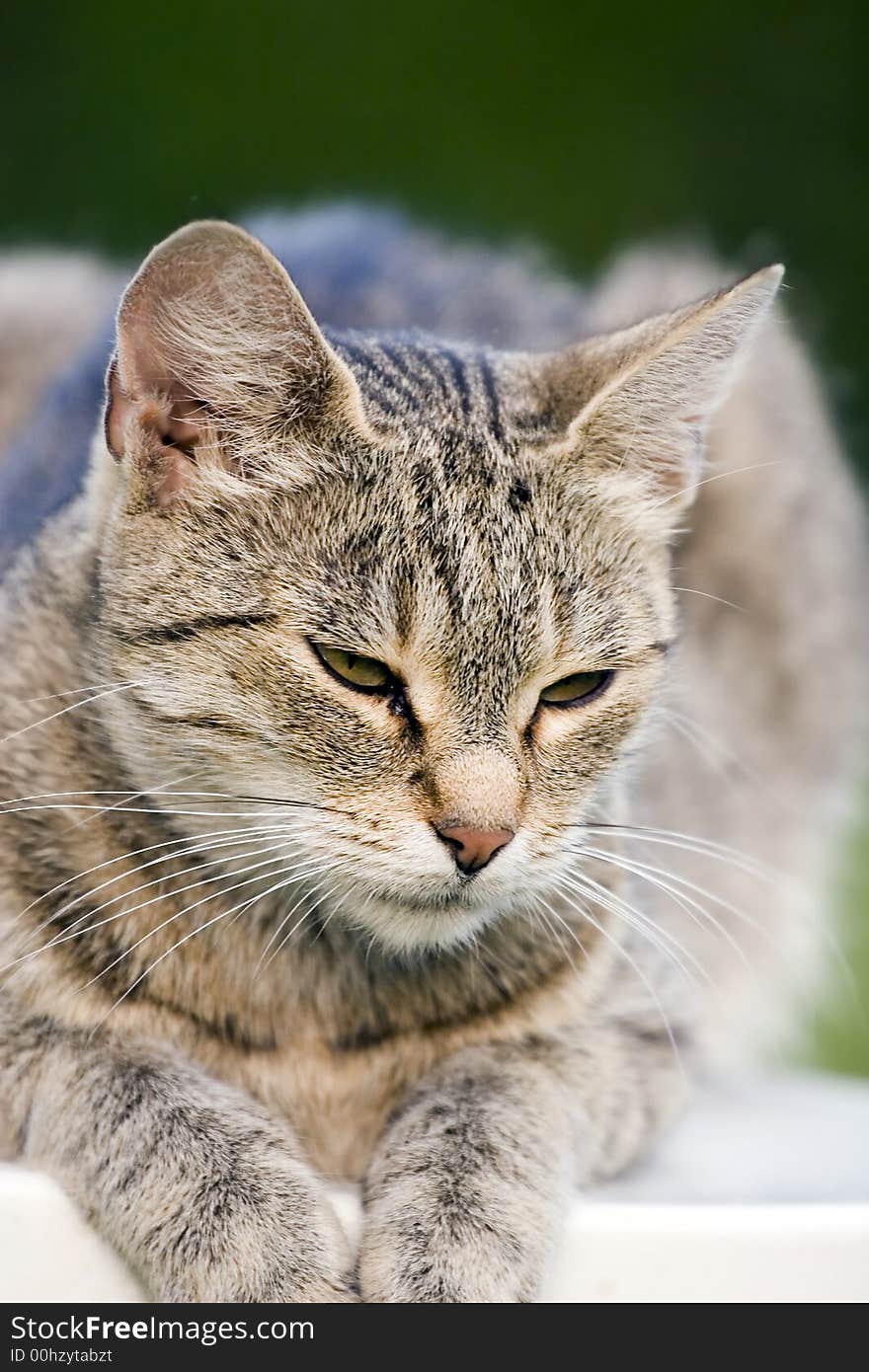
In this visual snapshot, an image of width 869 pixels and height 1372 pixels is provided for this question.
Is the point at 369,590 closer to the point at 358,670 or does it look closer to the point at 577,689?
the point at 358,670

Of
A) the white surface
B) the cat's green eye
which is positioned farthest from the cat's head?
the white surface

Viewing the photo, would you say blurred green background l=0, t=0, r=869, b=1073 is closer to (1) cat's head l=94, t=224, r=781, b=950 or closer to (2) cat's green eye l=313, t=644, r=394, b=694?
(1) cat's head l=94, t=224, r=781, b=950

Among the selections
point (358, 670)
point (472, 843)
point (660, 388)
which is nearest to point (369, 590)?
point (358, 670)

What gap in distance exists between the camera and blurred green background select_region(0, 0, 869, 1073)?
258cm

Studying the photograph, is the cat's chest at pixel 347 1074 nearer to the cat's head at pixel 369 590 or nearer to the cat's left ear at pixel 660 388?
the cat's head at pixel 369 590

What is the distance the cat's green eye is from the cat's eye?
131 millimetres

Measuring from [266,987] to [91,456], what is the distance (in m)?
0.46

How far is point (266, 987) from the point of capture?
117 cm

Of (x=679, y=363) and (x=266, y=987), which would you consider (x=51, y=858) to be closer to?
(x=266, y=987)

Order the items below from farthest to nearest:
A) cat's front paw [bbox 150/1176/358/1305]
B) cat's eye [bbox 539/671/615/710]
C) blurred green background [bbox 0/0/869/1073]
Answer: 1. blurred green background [bbox 0/0/869/1073]
2. cat's eye [bbox 539/671/615/710]
3. cat's front paw [bbox 150/1176/358/1305]

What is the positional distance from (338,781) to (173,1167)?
29 centimetres

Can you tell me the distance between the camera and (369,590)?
1039mm
